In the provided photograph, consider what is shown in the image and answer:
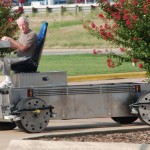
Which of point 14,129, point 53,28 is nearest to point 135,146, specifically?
point 14,129

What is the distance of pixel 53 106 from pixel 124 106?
1.19 meters

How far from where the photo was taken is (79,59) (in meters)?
34.4

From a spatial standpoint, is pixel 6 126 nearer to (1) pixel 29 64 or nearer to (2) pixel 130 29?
(1) pixel 29 64

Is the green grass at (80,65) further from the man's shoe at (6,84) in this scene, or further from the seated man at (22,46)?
the man's shoe at (6,84)

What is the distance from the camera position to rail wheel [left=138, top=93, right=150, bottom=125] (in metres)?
14.7

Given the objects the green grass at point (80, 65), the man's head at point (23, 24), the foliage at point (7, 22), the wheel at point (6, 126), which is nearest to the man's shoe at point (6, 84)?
the wheel at point (6, 126)

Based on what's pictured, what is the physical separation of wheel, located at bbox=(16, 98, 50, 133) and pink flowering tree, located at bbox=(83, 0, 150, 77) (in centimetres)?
159

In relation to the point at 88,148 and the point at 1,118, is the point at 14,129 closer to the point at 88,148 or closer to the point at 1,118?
the point at 1,118

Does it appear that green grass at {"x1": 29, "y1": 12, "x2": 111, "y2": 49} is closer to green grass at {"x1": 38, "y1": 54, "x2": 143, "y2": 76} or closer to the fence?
the fence

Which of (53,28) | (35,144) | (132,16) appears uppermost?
(132,16)

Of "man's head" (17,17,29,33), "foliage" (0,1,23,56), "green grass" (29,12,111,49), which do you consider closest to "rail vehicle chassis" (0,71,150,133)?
"man's head" (17,17,29,33)

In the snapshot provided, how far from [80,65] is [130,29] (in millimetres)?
17958

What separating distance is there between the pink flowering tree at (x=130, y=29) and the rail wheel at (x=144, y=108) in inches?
58.4

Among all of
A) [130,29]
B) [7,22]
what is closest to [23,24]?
[130,29]
